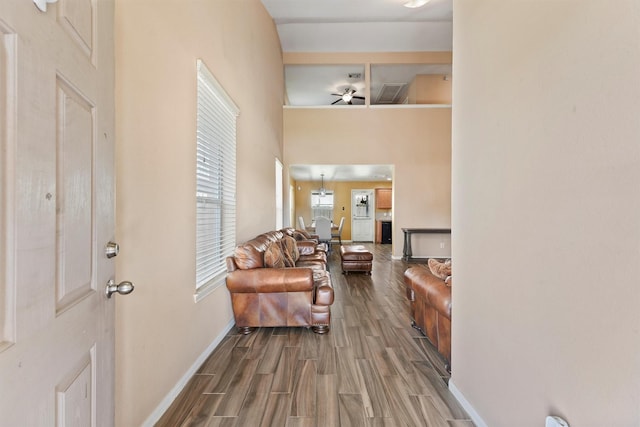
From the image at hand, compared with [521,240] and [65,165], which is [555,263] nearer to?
[521,240]

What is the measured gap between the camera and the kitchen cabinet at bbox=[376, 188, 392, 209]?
1087 cm

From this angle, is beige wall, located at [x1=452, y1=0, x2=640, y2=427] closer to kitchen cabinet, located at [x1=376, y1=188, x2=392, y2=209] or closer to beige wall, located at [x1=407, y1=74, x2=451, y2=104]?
beige wall, located at [x1=407, y1=74, x2=451, y2=104]

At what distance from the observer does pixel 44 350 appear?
0.58 meters

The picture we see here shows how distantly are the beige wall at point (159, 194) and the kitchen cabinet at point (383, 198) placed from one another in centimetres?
885

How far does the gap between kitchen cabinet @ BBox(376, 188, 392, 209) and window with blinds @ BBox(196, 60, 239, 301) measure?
8.51 meters

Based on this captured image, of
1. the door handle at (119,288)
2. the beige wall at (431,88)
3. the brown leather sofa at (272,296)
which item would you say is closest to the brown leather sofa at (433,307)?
the brown leather sofa at (272,296)

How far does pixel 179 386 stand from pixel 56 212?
1640mm

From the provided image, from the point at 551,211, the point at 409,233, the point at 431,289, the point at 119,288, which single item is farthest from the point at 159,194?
the point at 409,233

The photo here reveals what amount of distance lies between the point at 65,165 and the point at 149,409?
1477 millimetres

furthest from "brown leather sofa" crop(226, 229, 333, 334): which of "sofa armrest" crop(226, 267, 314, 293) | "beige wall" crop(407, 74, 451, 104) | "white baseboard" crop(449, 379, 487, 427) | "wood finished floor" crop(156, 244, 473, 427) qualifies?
"beige wall" crop(407, 74, 451, 104)

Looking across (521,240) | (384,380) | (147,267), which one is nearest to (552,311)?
(521,240)

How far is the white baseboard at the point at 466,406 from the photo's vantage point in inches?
58.7

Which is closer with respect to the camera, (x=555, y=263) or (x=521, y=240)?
(x=555, y=263)

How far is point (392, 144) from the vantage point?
266 inches
